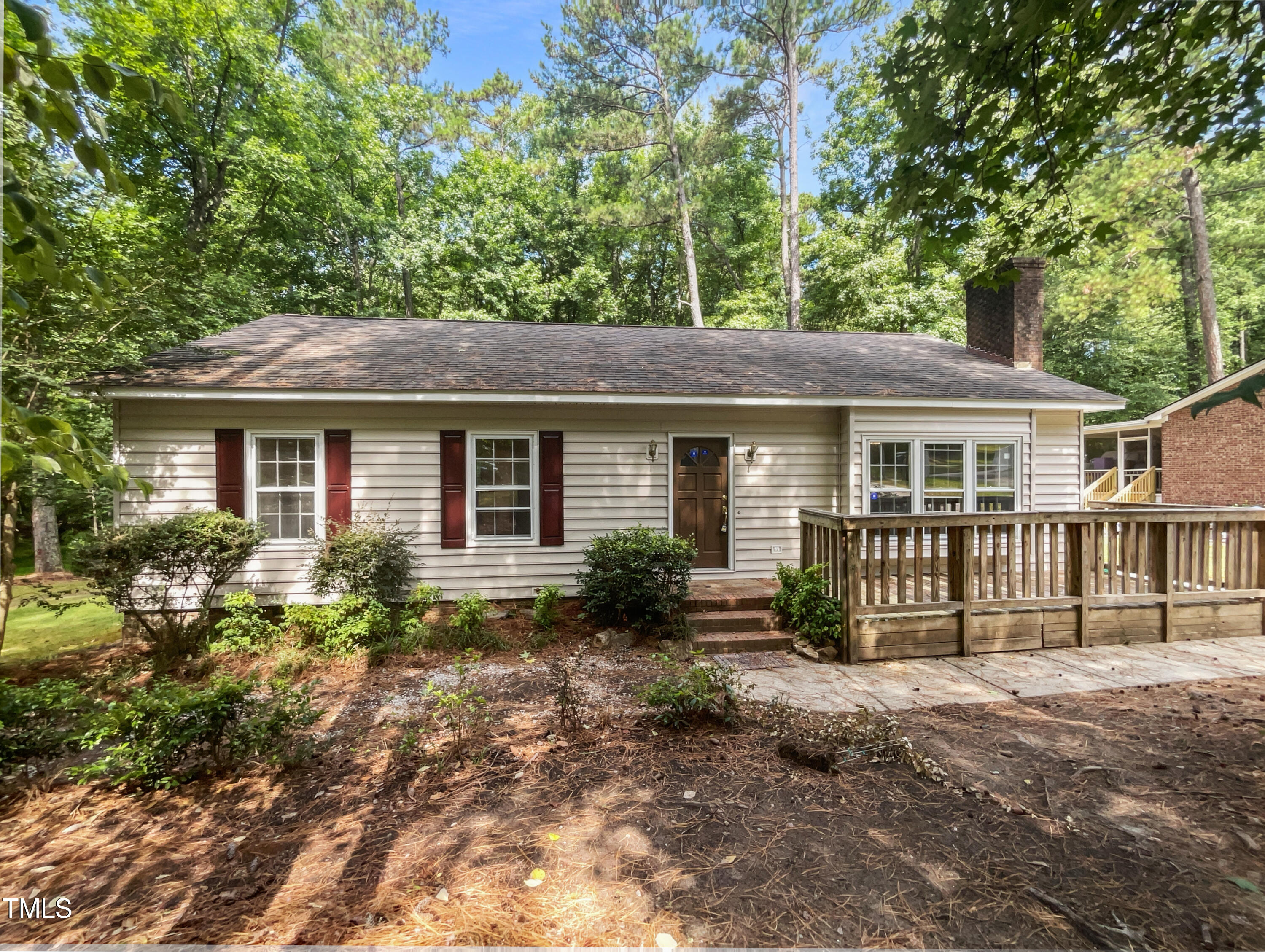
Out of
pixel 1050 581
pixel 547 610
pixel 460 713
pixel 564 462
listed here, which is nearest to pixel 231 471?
pixel 564 462

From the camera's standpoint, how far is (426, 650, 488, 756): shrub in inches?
147

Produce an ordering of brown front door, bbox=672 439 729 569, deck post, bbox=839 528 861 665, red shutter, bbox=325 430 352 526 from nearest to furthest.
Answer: deck post, bbox=839 528 861 665 < red shutter, bbox=325 430 352 526 < brown front door, bbox=672 439 729 569

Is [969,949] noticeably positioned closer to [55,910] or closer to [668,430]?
[55,910]

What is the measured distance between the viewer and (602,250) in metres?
21.3

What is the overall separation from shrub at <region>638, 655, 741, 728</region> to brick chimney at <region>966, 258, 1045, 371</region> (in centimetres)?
849

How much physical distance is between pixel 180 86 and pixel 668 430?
16.5m

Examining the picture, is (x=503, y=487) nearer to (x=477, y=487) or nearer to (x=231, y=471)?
(x=477, y=487)

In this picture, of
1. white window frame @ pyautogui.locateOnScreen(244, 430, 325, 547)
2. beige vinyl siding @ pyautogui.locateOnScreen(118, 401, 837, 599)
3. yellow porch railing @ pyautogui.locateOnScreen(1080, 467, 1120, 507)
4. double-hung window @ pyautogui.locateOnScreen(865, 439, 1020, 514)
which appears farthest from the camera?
yellow porch railing @ pyautogui.locateOnScreen(1080, 467, 1120, 507)

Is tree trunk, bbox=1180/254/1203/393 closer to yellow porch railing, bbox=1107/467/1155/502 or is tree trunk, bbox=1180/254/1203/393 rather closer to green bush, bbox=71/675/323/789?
yellow porch railing, bbox=1107/467/1155/502

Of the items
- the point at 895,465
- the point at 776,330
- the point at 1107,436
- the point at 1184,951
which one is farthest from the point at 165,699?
the point at 1107,436

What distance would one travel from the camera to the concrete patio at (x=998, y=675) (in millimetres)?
4578

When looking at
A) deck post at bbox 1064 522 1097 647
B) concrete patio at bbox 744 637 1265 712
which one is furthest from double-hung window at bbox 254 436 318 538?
deck post at bbox 1064 522 1097 647

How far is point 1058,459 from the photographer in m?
8.25

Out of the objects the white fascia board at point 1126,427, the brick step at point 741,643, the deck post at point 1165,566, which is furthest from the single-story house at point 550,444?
the white fascia board at point 1126,427
